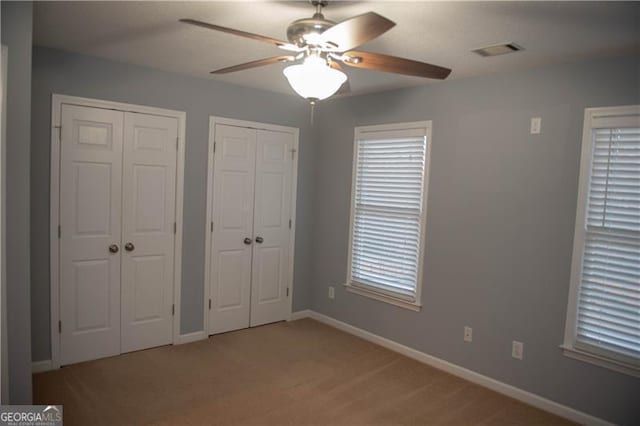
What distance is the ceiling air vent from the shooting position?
109 inches

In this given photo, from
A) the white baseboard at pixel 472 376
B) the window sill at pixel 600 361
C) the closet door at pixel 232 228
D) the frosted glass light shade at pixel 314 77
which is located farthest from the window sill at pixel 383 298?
the frosted glass light shade at pixel 314 77

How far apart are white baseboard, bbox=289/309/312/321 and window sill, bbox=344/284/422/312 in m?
0.69

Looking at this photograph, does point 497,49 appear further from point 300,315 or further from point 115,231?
point 300,315

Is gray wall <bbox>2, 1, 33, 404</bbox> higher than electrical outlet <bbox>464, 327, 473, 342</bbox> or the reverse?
higher

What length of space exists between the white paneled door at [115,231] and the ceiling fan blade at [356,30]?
2377 millimetres

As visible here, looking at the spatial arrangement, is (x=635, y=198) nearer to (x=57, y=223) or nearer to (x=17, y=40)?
(x=17, y=40)

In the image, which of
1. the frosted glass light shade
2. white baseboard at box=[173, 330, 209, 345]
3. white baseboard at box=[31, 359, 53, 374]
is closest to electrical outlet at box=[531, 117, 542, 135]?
the frosted glass light shade

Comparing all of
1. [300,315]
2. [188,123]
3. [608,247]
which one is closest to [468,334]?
[608,247]

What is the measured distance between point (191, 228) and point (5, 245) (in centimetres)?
194

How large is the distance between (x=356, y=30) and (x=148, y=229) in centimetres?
280

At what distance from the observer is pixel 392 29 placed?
256 cm

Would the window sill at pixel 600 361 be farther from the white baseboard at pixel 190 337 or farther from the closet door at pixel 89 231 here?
the closet door at pixel 89 231

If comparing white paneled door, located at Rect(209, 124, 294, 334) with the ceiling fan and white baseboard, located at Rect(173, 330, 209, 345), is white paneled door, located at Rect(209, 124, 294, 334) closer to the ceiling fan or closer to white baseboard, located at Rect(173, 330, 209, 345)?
white baseboard, located at Rect(173, 330, 209, 345)

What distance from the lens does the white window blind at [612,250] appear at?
2.80 m
